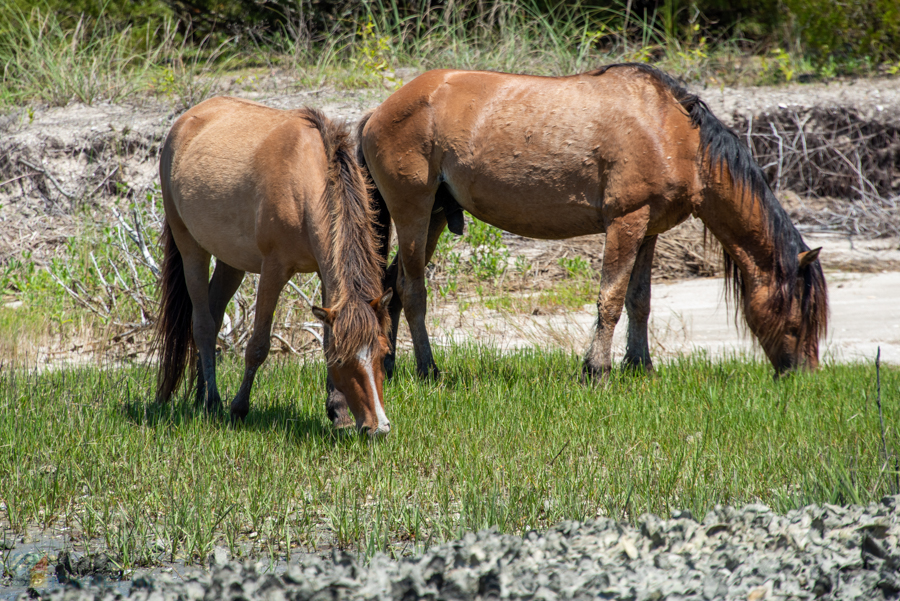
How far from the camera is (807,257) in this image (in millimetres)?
5695

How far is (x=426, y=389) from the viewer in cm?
565

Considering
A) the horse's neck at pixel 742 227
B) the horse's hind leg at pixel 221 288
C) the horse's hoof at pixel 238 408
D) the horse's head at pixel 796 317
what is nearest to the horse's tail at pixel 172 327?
the horse's hind leg at pixel 221 288

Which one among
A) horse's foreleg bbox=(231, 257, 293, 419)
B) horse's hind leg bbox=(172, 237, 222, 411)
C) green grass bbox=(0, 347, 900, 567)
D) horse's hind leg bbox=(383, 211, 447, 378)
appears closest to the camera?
green grass bbox=(0, 347, 900, 567)

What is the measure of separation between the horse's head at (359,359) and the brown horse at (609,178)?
7.01 ft

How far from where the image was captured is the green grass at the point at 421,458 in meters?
3.37

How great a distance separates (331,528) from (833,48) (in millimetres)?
13186

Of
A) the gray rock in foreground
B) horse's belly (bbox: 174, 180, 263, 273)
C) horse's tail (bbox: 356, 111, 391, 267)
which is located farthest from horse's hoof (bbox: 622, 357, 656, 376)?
the gray rock in foreground

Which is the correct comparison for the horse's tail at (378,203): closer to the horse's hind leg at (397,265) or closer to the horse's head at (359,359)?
the horse's hind leg at (397,265)

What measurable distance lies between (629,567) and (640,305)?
3901 mm

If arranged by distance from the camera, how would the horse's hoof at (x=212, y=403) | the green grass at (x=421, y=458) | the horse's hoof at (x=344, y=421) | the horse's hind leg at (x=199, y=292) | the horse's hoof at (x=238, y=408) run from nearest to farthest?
1. the green grass at (x=421, y=458)
2. the horse's hoof at (x=344, y=421)
3. the horse's hoof at (x=238, y=408)
4. the horse's hoof at (x=212, y=403)
5. the horse's hind leg at (x=199, y=292)

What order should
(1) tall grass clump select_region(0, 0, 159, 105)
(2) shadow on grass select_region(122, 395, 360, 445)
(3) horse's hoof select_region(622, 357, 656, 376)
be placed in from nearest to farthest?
(2) shadow on grass select_region(122, 395, 360, 445), (3) horse's hoof select_region(622, 357, 656, 376), (1) tall grass clump select_region(0, 0, 159, 105)

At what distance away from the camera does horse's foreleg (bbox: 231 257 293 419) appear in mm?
4738

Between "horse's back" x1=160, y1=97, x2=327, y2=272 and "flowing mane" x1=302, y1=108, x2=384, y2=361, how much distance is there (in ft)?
0.28

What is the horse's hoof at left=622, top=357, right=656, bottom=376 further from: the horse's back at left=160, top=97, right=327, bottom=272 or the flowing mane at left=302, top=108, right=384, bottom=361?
the horse's back at left=160, top=97, right=327, bottom=272
